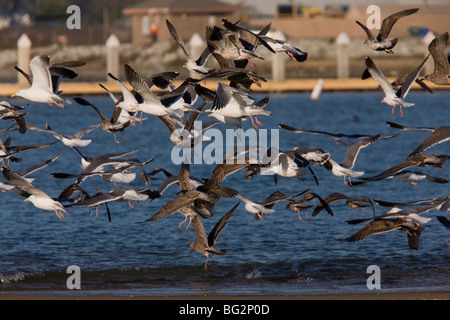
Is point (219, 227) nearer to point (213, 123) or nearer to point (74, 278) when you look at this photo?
point (213, 123)

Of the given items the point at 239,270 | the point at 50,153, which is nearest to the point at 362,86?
the point at 50,153

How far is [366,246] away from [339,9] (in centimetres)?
10118

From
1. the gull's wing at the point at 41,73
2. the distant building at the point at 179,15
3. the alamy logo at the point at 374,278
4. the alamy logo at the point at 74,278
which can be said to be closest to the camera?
the alamy logo at the point at 374,278

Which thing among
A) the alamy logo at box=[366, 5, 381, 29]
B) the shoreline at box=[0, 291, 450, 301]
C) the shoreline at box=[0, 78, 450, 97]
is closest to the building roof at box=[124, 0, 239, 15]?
the shoreline at box=[0, 78, 450, 97]

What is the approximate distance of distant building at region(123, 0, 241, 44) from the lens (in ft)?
275

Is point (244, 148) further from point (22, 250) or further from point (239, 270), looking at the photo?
point (22, 250)

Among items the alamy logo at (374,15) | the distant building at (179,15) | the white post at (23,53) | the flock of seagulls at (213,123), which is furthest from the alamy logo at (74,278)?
the distant building at (179,15)

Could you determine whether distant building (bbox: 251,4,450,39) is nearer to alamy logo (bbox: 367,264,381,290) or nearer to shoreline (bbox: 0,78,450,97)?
shoreline (bbox: 0,78,450,97)

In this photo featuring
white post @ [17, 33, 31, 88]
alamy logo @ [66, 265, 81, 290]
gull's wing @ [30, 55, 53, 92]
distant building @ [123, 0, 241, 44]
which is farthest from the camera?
distant building @ [123, 0, 241, 44]

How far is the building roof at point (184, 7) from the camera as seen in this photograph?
84125mm

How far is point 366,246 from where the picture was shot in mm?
16859

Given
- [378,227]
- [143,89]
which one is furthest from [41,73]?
[378,227]

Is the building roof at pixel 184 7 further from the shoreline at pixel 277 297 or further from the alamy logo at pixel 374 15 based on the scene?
the shoreline at pixel 277 297

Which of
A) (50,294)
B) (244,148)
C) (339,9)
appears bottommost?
(339,9)
